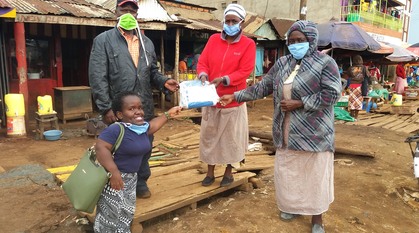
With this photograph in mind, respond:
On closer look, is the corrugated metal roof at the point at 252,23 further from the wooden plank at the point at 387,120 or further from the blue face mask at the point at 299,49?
the blue face mask at the point at 299,49

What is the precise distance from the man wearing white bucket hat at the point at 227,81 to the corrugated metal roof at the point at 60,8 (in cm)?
491

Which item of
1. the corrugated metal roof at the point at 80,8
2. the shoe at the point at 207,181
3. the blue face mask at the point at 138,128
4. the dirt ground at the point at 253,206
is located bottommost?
the dirt ground at the point at 253,206

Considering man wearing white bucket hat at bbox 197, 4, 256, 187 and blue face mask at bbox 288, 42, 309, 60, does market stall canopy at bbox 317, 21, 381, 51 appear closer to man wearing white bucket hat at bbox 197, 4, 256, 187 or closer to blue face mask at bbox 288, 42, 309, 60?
man wearing white bucket hat at bbox 197, 4, 256, 187

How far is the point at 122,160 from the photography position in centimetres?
249

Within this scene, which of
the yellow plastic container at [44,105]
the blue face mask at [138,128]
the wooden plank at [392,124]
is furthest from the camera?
the wooden plank at [392,124]

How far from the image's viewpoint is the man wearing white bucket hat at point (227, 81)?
332 centimetres

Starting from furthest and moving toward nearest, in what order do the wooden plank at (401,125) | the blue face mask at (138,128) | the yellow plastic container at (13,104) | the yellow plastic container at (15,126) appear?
the wooden plank at (401,125) < the yellow plastic container at (15,126) < the yellow plastic container at (13,104) < the blue face mask at (138,128)

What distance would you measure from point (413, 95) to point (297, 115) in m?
16.7

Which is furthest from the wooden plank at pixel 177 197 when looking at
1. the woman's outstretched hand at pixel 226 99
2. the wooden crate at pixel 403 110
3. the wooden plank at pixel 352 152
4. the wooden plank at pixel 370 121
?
the wooden crate at pixel 403 110

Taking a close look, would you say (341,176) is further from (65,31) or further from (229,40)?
(65,31)

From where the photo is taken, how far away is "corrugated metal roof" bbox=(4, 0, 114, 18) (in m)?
6.78

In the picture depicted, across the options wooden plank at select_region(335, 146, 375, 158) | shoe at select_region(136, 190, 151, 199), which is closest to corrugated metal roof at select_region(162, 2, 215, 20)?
wooden plank at select_region(335, 146, 375, 158)

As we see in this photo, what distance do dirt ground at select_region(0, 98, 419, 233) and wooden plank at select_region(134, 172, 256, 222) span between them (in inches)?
6.4

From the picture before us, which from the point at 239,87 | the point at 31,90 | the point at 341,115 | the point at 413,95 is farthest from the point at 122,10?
the point at 413,95
